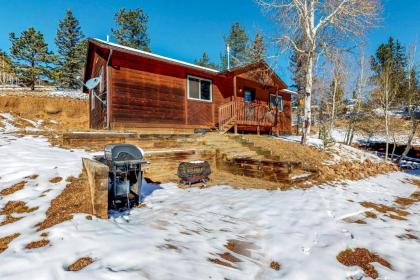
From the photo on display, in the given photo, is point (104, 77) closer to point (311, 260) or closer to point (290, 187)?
point (290, 187)

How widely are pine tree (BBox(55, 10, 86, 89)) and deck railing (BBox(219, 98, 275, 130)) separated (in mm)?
31420

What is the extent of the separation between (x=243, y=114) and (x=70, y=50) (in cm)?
3558

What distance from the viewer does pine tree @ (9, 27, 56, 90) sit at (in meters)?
29.0

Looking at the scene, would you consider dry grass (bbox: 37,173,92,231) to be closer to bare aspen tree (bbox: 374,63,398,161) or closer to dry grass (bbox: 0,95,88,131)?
bare aspen tree (bbox: 374,63,398,161)

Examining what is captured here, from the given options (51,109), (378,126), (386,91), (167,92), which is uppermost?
(386,91)

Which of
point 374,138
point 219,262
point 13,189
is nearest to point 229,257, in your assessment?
point 219,262

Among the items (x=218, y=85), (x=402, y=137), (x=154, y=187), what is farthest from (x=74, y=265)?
(x=402, y=137)

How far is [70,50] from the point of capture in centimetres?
3806

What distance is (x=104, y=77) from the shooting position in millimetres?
11445

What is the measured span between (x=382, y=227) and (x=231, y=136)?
6.64m

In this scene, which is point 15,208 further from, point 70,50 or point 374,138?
point 70,50

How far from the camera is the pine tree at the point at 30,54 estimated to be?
29.0 m

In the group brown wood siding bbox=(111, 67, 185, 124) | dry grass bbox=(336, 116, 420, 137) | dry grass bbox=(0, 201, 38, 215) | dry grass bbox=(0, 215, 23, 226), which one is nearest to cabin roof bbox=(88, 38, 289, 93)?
brown wood siding bbox=(111, 67, 185, 124)

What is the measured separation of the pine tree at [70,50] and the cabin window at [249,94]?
→ 29.6 m
